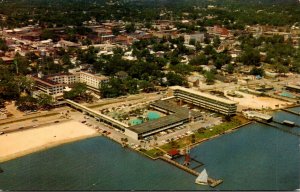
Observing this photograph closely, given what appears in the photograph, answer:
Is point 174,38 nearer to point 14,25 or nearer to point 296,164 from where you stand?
point 14,25

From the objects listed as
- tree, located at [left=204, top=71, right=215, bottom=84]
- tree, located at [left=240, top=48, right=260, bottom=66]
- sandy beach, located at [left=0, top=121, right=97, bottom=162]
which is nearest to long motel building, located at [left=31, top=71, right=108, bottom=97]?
sandy beach, located at [left=0, top=121, right=97, bottom=162]

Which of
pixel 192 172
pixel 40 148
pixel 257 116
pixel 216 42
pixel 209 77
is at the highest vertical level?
pixel 216 42

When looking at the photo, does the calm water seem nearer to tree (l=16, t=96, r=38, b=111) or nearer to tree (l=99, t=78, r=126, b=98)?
tree (l=16, t=96, r=38, b=111)

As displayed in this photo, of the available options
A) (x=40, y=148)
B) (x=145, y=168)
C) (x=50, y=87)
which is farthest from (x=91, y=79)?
(x=145, y=168)

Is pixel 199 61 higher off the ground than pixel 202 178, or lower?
higher

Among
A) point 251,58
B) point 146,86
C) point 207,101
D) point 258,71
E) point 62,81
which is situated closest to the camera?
point 207,101

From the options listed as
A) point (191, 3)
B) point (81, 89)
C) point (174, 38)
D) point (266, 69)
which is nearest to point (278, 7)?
point (191, 3)

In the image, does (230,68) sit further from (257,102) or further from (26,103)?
(26,103)

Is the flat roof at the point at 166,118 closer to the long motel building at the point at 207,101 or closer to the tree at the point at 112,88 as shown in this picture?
the long motel building at the point at 207,101
